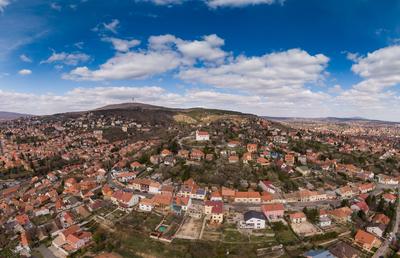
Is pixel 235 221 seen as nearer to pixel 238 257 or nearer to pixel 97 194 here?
pixel 238 257

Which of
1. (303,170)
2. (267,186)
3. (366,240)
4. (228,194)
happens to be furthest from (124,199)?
(303,170)

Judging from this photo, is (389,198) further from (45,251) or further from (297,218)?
(45,251)

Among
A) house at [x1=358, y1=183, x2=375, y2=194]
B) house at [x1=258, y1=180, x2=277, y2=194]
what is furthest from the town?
house at [x1=258, y1=180, x2=277, y2=194]

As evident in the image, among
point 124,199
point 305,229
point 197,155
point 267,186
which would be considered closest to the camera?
point 305,229

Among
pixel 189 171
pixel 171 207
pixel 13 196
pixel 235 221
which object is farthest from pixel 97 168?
pixel 235 221

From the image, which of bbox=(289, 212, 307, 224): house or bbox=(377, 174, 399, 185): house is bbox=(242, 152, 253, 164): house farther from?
bbox=(377, 174, 399, 185): house

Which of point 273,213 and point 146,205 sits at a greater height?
point 273,213
